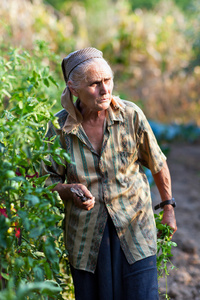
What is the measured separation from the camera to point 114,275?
6.35ft

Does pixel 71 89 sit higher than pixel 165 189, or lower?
higher

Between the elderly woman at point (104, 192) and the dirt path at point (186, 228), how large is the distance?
1.25 m

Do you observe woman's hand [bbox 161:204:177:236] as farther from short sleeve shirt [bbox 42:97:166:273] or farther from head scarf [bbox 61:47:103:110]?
head scarf [bbox 61:47:103:110]

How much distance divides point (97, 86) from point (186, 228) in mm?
2943

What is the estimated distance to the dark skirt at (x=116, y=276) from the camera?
75.4 inches

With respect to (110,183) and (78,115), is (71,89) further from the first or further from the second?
(110,183)

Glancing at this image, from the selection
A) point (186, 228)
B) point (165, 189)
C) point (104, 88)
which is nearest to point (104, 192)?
Answer: point (165, 189)

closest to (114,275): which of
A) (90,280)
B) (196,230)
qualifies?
(90,280)

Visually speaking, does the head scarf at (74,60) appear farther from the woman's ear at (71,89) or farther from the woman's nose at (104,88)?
the woman's nose at (104,88)

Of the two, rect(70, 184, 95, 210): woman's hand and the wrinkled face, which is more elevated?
the wrinkled face

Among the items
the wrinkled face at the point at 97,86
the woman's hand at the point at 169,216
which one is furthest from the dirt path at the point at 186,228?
the wrinkled face at the point at 97,86

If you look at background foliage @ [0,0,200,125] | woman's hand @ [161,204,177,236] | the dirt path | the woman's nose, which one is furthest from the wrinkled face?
background foliage @ [0,0,200,125]

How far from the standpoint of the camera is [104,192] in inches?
75.5

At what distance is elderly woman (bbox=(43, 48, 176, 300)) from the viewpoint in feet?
6.27
